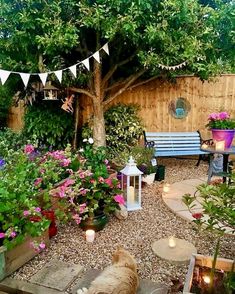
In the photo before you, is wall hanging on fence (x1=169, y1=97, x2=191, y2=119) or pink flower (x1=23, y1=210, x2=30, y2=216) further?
wall hanging on fence (x1=169, y1=97, x2=191, y2=119)

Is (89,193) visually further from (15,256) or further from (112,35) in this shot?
(112,35)

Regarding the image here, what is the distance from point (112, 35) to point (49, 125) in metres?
2.40

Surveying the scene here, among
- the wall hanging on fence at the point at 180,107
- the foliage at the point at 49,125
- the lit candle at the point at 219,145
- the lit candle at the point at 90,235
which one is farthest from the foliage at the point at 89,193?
the wall hanging on fence at the point at 180,107

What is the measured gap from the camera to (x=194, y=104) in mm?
5777

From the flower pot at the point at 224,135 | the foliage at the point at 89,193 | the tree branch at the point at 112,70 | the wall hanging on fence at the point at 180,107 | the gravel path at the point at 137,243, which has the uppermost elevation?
the tree branch at the point at 112,70

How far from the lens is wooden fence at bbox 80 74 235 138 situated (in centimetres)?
570

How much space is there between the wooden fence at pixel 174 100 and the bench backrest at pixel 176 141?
0.38 m

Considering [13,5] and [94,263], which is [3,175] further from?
[13,5]

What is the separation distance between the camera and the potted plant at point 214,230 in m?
1.45

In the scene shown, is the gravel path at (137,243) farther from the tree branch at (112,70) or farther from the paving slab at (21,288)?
the tree branch at (112,70)

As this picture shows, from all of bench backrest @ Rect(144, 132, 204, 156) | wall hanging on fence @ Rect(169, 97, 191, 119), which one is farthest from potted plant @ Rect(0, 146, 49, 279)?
wall hanging on fence @ Rect(169, 97, 191, 119)

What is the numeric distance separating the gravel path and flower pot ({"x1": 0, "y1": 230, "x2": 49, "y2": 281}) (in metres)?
0.05

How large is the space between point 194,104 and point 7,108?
4.56m

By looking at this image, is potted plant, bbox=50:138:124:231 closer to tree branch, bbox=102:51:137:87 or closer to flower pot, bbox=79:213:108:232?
flower pot, bbox=79:213:108:232
